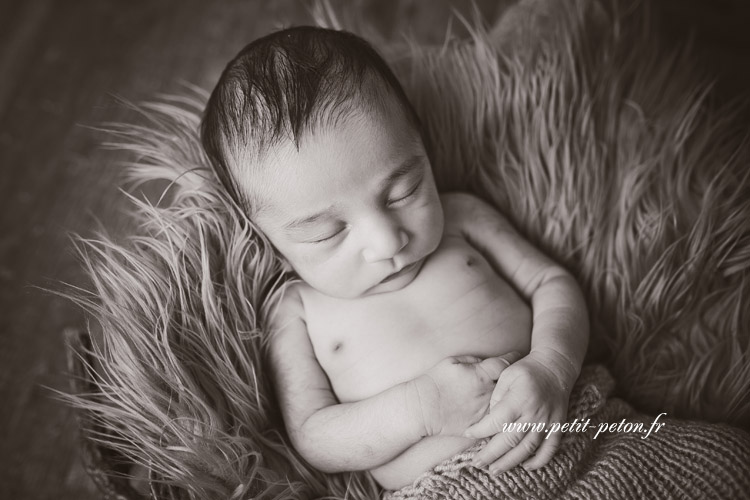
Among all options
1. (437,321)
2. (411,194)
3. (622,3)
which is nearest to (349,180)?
(411,194)

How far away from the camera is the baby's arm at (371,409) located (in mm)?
905

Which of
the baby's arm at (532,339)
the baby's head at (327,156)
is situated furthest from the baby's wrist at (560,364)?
the baby's head at (327,156)

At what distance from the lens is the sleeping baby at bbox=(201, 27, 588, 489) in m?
0.88

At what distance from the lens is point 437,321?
40.0 inches

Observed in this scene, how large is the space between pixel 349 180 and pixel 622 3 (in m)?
0.78

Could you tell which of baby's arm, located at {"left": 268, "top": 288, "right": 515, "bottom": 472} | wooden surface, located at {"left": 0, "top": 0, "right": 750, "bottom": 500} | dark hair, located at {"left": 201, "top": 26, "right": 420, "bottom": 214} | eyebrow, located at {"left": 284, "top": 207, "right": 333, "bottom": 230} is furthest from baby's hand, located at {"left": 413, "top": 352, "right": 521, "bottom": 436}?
wooden surface, located at {"left": 0, "top": 0, "right": 750, "bottom": 500}

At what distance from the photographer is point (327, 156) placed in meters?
0.87

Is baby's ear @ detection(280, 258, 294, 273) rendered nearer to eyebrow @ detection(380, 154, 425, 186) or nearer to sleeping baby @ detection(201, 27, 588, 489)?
sleeping baby @ detection(201, 27, 588, 489)

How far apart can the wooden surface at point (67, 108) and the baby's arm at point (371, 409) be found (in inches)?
24.3

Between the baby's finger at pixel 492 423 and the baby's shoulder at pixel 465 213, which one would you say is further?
the baby's shoulder at pixel 465 213

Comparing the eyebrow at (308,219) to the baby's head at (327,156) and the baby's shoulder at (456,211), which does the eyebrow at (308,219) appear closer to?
the baby's head at (327,156)

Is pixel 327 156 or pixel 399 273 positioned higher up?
pixel 327 156

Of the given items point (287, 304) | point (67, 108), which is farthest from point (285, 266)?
point (67, 108)

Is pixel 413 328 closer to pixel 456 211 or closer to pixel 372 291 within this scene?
pixel 372 291
